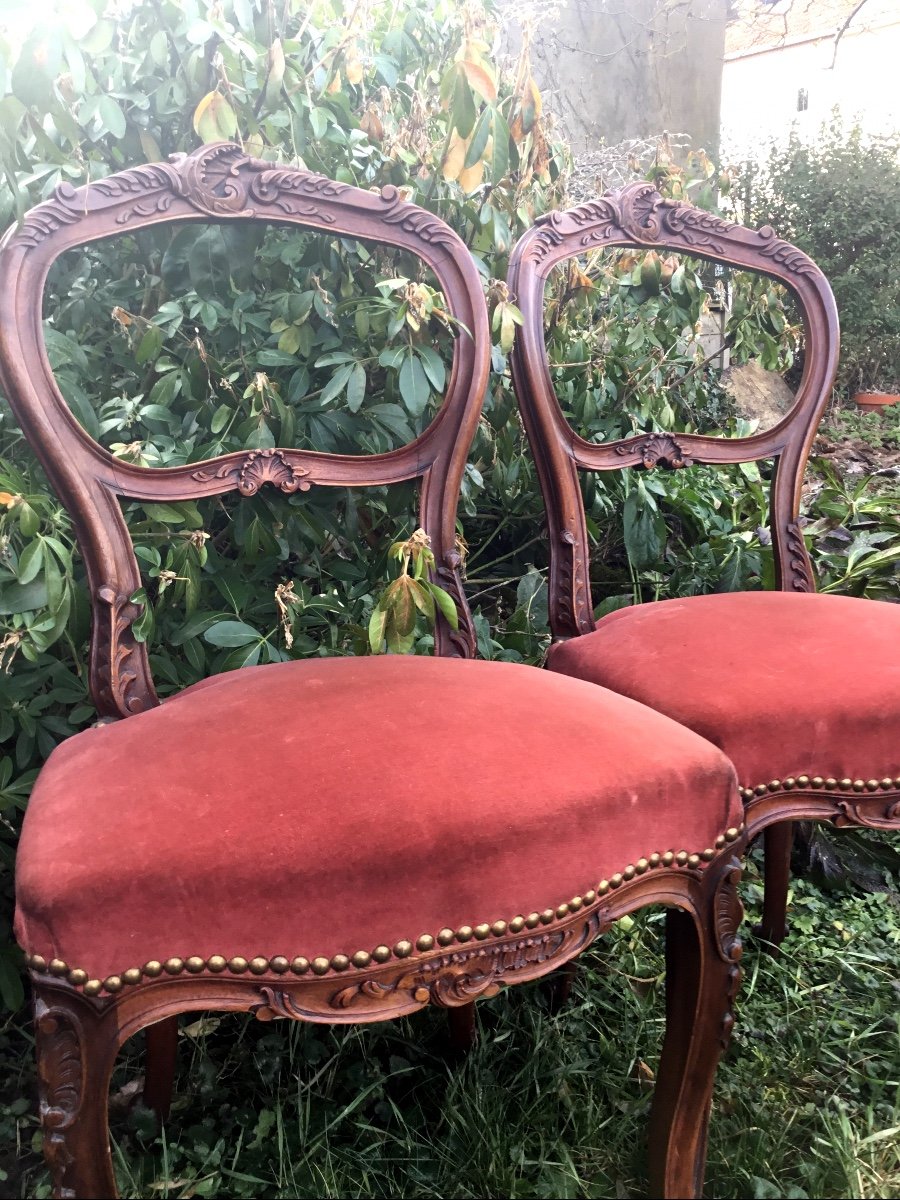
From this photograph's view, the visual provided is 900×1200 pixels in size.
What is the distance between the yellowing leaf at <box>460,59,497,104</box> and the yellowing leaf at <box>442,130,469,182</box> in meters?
0.09

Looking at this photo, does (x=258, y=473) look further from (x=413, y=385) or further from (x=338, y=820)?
(x=338, y=820)

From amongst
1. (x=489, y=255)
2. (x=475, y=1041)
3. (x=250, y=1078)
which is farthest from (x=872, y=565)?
(x=250, y=1078)

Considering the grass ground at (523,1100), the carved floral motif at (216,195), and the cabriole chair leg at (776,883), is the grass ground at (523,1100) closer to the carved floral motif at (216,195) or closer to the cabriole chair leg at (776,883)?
the cabriole chair leg at (776,883)

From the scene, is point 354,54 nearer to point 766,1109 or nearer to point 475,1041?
point 475,1041

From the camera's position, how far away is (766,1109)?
3.87 feet

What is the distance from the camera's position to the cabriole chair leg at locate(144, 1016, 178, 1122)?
1134 mm

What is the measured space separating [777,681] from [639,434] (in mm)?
611

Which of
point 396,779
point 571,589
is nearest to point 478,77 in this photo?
point 571,589

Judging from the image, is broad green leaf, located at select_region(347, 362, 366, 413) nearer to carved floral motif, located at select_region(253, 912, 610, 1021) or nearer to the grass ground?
carved floral motif, located at select_region(253, 912, 610, 1021)

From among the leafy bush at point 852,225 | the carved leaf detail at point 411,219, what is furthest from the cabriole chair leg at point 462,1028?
the leafy bush at point 852,225

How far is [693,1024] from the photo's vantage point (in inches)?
34.6

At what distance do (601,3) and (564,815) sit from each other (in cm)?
418

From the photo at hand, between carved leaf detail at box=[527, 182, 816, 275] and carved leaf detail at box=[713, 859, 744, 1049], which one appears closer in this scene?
carved leaf detail at box=[713, 859, 744, 1049]

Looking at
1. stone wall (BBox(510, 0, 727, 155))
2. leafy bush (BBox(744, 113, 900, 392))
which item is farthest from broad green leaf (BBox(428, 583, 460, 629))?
leafy bush (BBox(744, 113, 900, 392))
